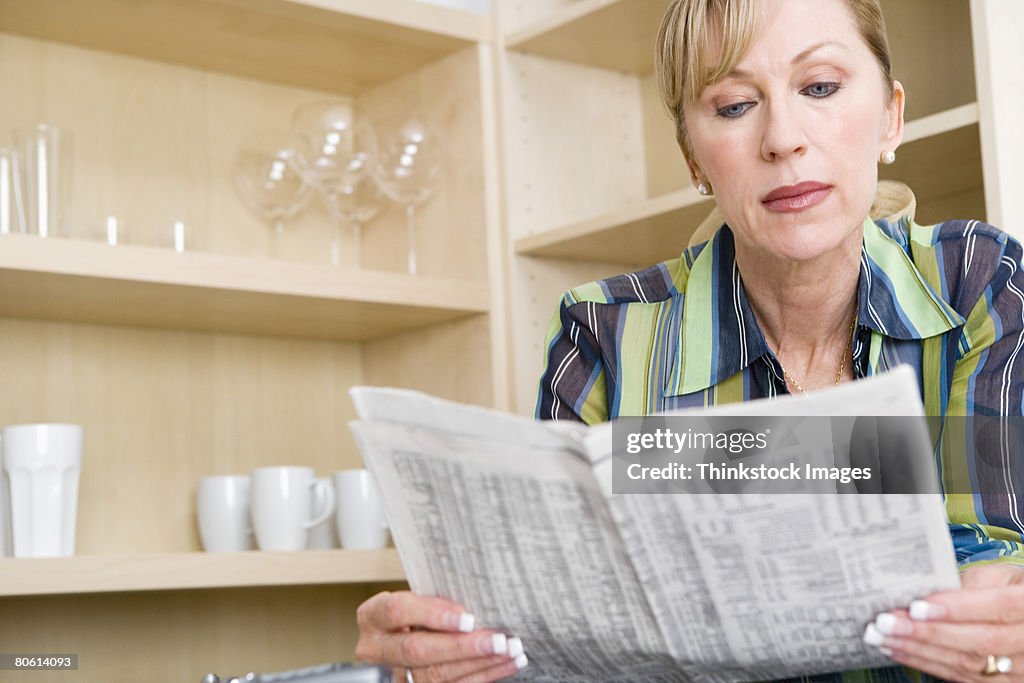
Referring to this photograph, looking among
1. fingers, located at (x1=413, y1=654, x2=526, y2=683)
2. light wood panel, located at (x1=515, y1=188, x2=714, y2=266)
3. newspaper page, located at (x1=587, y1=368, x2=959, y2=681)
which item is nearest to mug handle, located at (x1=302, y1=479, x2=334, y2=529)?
light wood panel, located at (x1=515, y1=188, x2=714, y2=266)

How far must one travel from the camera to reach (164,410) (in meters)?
1.84

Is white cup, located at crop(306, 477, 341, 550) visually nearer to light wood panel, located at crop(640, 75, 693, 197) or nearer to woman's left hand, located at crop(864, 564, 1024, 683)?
light wood panel, located at crop(640, 75, 693, 197)

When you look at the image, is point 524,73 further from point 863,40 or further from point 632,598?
point 632,598

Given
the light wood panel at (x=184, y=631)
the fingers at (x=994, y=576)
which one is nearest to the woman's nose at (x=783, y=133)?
the fingers at (x=994, y=576)

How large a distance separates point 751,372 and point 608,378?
0.41ft

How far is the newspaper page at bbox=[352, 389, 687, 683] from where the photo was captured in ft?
2.25

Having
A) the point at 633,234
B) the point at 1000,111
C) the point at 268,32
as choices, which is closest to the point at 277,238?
the point at 268,32

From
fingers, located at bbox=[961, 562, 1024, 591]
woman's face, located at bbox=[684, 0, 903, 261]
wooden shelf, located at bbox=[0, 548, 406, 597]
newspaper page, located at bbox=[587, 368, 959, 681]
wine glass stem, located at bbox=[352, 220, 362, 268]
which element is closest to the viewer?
newspaper page, located at bbox=[587, 368, 959, 681]

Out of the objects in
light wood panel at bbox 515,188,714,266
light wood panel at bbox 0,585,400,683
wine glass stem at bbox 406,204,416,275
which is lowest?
light wood panel at bbox 0,585,400,683

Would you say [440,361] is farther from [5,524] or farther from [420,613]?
[420,613]

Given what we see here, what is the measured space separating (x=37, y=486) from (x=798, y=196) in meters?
0.99

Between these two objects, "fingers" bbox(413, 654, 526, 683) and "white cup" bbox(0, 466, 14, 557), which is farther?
"white cup" bbox(0, 466, 14, 557)

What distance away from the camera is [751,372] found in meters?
1.08

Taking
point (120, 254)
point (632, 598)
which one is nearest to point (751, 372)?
point (632, 598)
